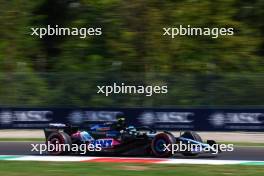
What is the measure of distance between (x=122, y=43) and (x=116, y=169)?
15865mm

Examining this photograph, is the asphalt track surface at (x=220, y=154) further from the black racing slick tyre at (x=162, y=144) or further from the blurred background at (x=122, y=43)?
the blurred background at (x=122, y=43)

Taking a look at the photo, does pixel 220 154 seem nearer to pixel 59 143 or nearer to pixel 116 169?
pixel 59 143

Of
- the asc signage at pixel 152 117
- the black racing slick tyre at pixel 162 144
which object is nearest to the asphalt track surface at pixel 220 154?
the black racing slick tyre at pixel 162 144

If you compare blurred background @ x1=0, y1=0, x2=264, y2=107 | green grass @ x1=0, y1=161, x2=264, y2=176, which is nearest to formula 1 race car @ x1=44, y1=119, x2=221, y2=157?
green grass @ x1=0, y1=161, x2=264, y2=176

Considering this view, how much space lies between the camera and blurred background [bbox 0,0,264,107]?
961 inches

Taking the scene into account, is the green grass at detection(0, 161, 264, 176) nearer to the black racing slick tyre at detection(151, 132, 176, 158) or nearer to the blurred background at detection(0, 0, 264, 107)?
the black racing slick tyre at detection(151, 132, 176, 158)

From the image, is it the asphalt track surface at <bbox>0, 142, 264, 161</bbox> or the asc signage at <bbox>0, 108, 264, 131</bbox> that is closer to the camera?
the asphalt track surface at <bbox>0, 142, 264, 161</bbox>

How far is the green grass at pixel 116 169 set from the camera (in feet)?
31.9

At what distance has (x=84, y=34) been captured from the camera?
27.2 meters

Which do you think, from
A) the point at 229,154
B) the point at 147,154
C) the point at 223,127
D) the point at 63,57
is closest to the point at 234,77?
the point at 223,127

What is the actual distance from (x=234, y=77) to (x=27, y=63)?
31.5 feet

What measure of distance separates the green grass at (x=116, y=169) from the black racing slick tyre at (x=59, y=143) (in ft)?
3.76

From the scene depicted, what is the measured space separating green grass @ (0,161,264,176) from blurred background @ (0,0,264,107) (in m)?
9.72

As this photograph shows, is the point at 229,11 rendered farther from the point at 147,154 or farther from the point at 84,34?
the point at 147,154
